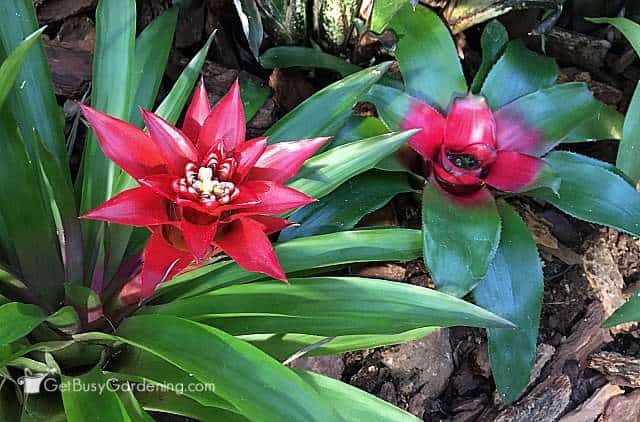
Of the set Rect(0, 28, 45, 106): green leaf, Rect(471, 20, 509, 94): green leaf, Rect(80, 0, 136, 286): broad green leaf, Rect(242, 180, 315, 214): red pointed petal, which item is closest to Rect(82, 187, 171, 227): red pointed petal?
Rect(242, 180, 315, 214): red pointed petal

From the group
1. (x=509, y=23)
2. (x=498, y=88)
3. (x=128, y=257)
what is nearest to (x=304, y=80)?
(x=498, y=88)

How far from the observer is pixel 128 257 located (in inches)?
44.8

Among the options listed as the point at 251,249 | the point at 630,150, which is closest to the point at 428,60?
the point at 630,150

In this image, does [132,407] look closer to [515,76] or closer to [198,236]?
[198,236]

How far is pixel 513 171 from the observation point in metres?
1.35

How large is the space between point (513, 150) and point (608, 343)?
0.53m

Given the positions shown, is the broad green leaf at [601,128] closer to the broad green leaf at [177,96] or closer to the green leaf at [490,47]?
the green leaf at [490,47]

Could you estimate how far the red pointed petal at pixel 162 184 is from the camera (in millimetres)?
771

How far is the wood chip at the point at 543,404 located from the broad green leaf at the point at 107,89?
0.90 m

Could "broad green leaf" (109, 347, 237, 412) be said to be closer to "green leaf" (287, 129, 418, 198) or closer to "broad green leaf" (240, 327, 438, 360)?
"broad green leaf" (240, 327, 438, 360)

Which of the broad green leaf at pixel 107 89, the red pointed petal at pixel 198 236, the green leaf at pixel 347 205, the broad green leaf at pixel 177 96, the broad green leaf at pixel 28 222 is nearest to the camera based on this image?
the red pointed petal at pixel 198 236

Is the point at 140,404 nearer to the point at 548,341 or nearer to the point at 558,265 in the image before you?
the point at 548,341

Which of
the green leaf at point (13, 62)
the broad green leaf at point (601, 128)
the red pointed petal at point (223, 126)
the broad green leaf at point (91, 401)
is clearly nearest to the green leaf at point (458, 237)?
the broad green leaf at point (601, 128)

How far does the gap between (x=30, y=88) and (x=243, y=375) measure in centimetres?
62
